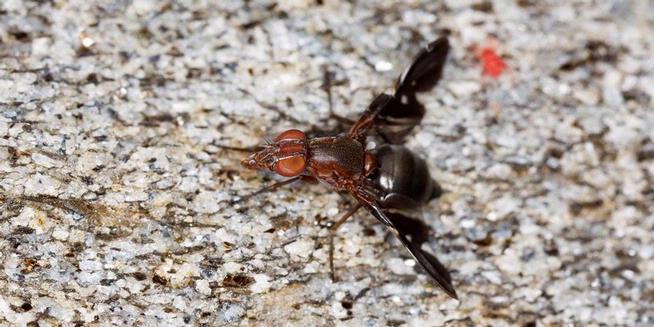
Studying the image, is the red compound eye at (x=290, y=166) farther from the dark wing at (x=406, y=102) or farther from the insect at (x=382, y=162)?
the dark wing at (x=406, y=102)

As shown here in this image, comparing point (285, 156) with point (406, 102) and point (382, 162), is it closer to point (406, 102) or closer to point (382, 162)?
point (382, 162)

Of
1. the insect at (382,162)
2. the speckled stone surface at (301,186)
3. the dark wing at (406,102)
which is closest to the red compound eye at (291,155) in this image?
the insect at (382,162)

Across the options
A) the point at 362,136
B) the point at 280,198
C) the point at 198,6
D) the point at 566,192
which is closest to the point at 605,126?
the point at 566,192

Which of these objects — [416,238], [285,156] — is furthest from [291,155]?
[416,238]

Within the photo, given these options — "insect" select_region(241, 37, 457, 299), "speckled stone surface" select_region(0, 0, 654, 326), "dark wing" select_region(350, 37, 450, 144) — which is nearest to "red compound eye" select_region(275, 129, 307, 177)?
"insect" select_region(241, 37, 457, 299)

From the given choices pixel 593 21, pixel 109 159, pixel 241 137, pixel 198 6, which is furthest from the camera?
pixel 593 21

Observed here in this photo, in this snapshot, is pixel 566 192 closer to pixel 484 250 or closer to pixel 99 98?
pixel 484 250
